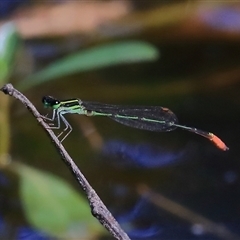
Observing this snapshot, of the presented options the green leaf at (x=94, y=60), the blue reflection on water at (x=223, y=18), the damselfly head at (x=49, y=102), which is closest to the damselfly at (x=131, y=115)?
the damselfly head at (x=49, y=102)

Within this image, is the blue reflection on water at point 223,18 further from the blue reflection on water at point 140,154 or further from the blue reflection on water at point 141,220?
the blue reflection on water at point 141,220

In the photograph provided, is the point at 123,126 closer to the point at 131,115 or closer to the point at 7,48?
the point at 131,115

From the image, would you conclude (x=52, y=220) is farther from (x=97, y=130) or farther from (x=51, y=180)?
(x=97, y=130)

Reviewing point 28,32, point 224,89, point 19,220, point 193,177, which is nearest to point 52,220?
point 19,220

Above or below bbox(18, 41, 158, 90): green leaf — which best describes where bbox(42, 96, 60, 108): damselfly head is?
below

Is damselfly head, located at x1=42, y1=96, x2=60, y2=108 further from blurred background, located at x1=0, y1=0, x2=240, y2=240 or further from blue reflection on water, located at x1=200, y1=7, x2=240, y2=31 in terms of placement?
blue reflection on water, located at x1=200, y1=7, x2=240, y2=31

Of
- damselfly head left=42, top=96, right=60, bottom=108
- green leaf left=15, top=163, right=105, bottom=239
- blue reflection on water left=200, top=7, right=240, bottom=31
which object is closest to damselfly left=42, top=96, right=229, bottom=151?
damselfly head left=42, top=96, right=60, bottom=108
